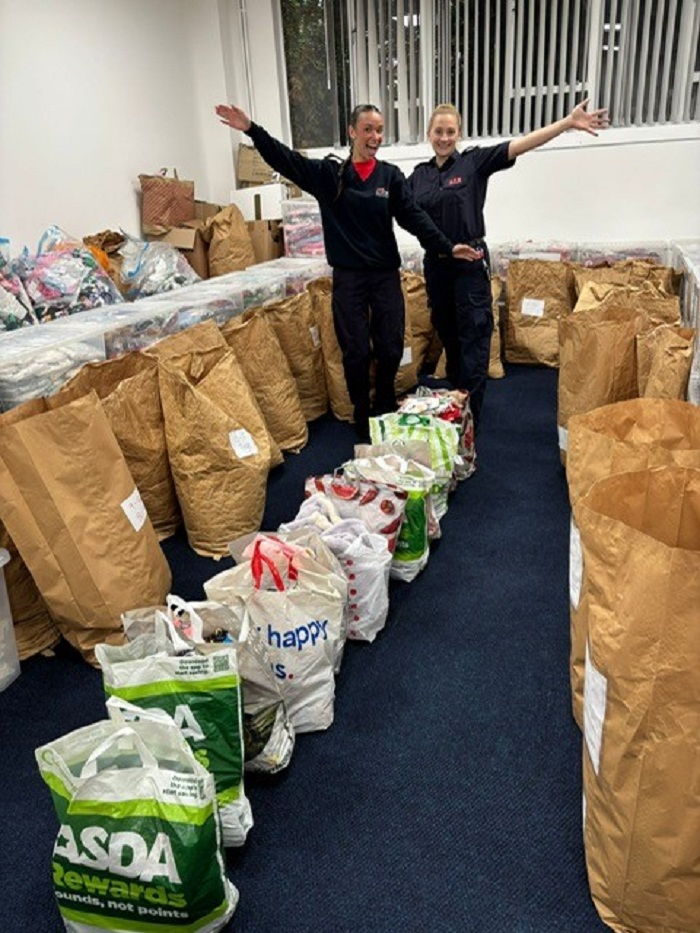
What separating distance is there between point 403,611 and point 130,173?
3.23 m

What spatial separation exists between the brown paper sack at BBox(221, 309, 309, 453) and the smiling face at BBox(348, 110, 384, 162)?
768 mm

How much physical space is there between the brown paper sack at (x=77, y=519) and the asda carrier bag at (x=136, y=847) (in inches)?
27.7

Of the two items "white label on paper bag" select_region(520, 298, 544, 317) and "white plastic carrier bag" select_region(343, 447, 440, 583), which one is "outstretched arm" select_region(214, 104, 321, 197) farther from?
"white label on paper bag" select_region(520, 298, 544, 317)

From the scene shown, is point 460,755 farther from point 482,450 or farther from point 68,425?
point 482,450

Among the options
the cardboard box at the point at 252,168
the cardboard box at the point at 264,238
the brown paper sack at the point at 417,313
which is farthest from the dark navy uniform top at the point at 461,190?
the cardboard box at the point at 252,168

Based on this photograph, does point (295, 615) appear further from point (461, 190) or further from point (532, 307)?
point (532, 307)

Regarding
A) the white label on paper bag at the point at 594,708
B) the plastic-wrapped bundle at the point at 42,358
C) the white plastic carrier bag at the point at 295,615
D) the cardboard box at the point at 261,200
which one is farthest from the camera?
the cardboard box at the point at 261,200

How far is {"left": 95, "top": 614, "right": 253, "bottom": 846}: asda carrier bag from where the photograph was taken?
1282 mm

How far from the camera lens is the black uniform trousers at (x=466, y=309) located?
310 centimetres

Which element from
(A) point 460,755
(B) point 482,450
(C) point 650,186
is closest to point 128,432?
(A) point 460,755

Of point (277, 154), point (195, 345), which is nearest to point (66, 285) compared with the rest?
point (195, 345)

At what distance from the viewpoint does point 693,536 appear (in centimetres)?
117

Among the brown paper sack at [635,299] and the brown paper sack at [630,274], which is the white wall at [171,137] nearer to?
the brown paper sack at [630,274]

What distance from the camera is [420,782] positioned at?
150 cm
